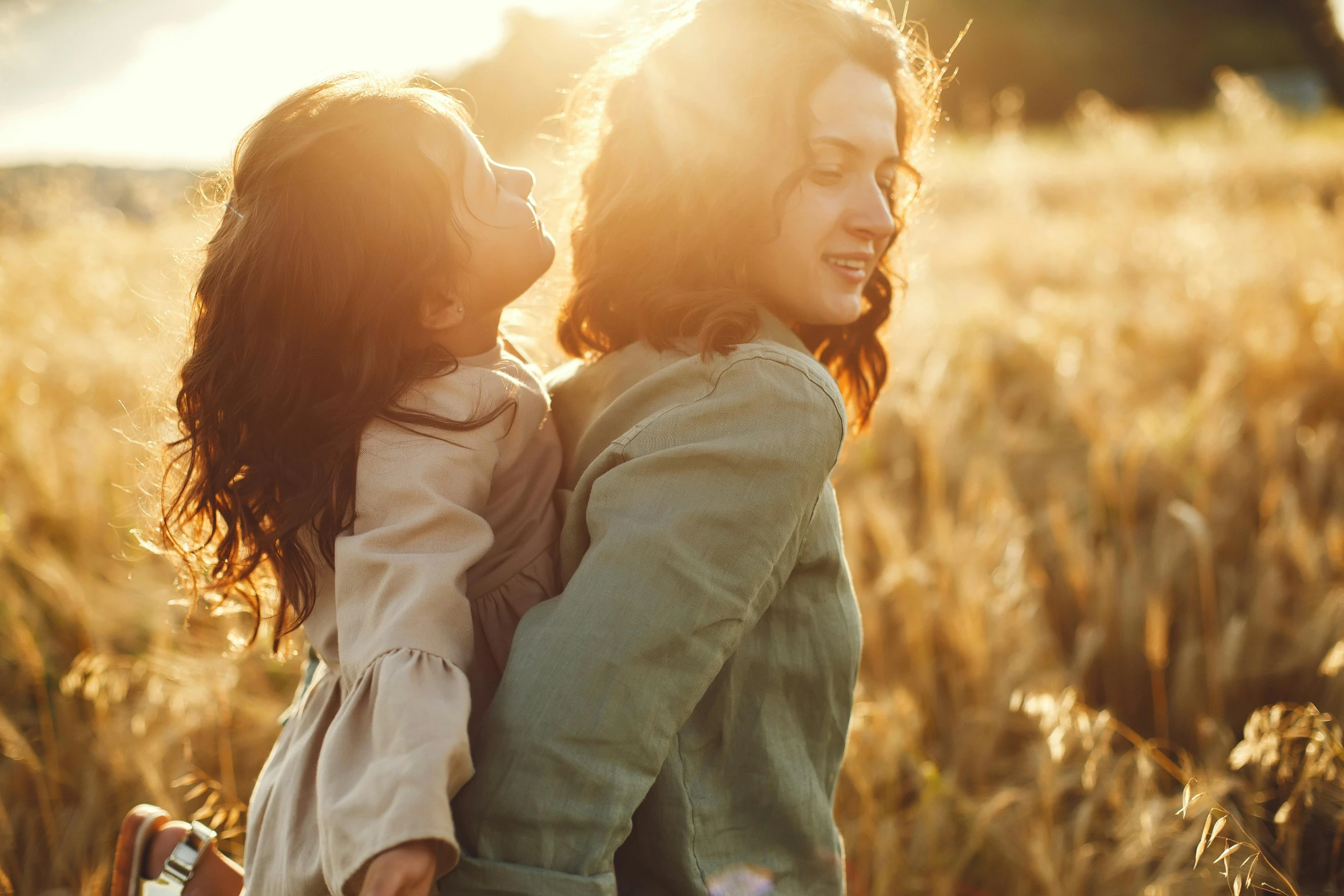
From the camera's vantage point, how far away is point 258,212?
1050mm

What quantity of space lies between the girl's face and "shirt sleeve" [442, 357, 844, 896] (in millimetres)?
310

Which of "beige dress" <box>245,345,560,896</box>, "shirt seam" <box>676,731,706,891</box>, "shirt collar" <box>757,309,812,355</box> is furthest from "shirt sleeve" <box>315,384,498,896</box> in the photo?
"shirt collar" <box>757,309,812,355</box>

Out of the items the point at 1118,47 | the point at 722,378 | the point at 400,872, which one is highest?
the point at 722,378

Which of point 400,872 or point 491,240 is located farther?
point 491,240

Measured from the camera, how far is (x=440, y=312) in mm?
1138

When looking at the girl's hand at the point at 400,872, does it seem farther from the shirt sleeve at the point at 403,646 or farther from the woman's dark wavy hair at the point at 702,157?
the woman's dark wavy hair at the point at 702,157

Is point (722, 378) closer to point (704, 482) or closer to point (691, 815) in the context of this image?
point (704, 482)

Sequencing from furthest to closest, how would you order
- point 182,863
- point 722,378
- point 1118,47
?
point 1118,47 → point 182,863 → point 722,378

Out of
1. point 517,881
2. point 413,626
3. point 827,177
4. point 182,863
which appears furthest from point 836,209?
point 182,863

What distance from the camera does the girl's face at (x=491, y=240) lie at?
112cm

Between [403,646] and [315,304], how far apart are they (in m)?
0.42

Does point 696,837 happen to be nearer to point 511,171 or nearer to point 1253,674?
point 511,171

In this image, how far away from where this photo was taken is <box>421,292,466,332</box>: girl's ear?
1.13 metres

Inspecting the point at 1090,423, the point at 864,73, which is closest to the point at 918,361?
the point at 1090,423
